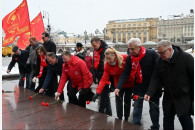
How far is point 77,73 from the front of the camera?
4543 millimetres

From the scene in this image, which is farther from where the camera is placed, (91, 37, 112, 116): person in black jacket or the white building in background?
the white building in background

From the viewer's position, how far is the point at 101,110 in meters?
4.72

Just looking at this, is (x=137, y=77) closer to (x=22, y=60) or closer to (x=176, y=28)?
(x=22, y=60)

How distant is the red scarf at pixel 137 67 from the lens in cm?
381

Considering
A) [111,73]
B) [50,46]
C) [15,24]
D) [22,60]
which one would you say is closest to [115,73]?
[111,73]

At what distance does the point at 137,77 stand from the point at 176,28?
10411cm

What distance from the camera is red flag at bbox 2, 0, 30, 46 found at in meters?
9.80

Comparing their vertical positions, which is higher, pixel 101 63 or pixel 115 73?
pixel 101 63

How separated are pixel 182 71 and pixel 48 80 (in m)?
3.14

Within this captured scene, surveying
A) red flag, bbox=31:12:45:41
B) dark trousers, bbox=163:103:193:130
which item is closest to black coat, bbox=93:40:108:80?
dark trousers, bbox=163:103:193:130

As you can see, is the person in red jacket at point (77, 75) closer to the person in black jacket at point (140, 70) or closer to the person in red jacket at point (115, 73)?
the person in red jacket at point (115, 73)

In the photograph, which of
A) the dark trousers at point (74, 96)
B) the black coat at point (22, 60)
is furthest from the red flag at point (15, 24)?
the dark trousers at point (74, 96)

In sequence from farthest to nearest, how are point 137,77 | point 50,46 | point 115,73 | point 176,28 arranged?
1. point 176,28
2. point 50,46
3. point 115,73
4. point 137,77

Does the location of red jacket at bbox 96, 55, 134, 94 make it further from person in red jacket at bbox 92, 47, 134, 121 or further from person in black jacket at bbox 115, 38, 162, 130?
person in black jacket at bbox 115, 38, 162, 130
